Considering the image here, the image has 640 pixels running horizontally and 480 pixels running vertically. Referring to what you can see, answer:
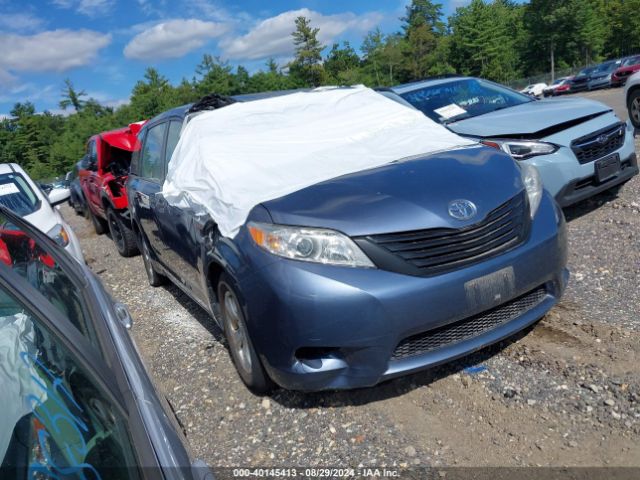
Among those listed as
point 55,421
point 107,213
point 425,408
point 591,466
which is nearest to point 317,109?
point 425,408

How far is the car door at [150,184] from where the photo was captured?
4613mm

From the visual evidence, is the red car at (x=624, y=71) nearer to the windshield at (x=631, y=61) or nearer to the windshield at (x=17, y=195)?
the windshield at (x=631, y=61)

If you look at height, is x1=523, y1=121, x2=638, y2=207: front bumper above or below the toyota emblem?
below

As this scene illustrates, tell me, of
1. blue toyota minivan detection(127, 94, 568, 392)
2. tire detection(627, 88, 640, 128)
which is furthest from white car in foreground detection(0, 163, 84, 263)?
tire detection(627, 88, 640, 128)

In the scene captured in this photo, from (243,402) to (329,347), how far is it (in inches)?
35.3

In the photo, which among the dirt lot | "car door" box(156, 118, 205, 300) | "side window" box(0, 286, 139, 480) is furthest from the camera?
"car door" box(156, 118, 205, 300)

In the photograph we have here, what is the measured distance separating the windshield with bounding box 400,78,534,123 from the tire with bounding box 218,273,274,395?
11.9ft

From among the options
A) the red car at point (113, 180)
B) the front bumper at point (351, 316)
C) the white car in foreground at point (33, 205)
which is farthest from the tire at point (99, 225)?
the front bumper at point (351, 316)

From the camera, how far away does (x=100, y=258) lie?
8.61m

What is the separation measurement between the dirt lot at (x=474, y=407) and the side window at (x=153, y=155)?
5.15ft

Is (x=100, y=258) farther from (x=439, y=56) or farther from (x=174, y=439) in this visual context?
(x=439, y=56)

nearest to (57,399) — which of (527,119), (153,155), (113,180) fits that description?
(153,155)

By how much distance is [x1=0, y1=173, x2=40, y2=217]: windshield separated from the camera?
18.7ft

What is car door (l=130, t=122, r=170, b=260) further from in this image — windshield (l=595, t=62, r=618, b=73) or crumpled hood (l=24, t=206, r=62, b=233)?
windshield (l=595, t=62, r=618, b=73)
